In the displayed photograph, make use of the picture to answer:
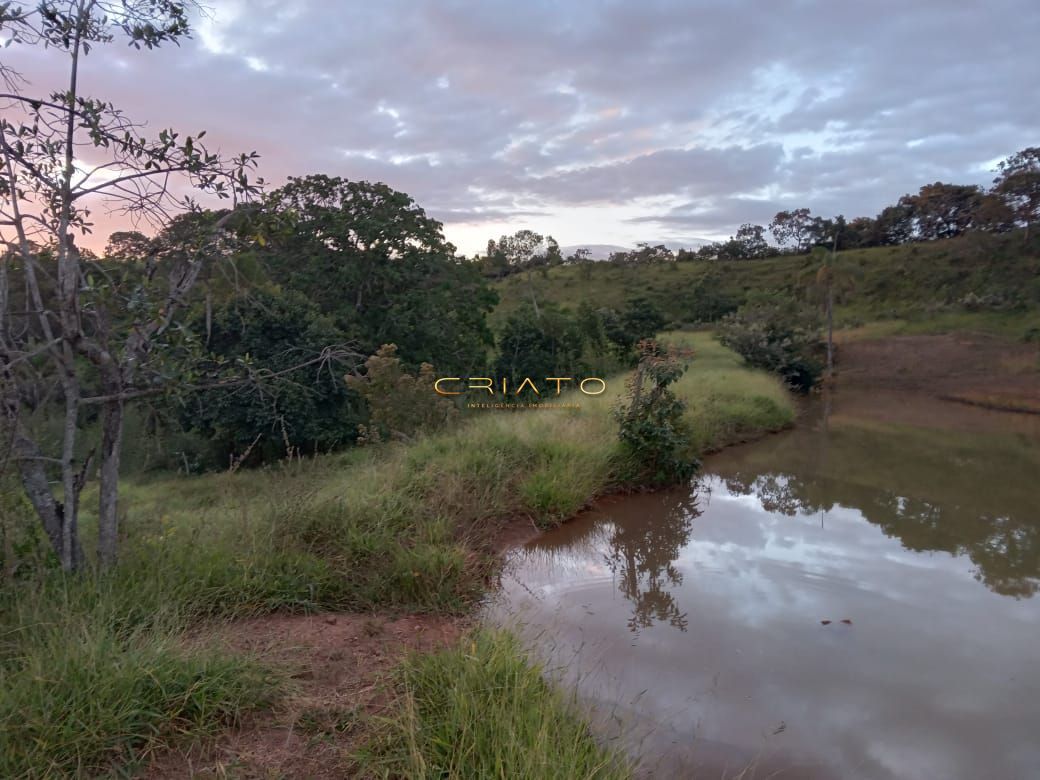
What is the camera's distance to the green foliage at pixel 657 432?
28.8 feet

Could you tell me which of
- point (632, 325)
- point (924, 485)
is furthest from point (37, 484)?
point (632, 325)

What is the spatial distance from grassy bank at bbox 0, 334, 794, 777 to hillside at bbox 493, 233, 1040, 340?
52.5 feet

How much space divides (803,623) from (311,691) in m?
3.73

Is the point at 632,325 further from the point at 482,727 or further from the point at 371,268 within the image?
the point at 482,727

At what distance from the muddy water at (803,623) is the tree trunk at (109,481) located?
2488 millimetres

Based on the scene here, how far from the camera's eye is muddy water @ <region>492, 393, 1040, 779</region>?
3.63 metres

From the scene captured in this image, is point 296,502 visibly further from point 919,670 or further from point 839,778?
point 919,670

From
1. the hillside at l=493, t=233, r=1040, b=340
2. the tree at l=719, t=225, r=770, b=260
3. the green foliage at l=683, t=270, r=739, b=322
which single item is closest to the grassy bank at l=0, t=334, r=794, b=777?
the hillside at l=493, t=233, r=1040, b=340

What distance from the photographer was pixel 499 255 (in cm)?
4266

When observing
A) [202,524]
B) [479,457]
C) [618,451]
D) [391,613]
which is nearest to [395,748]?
[391,613]

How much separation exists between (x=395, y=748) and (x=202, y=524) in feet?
8.98

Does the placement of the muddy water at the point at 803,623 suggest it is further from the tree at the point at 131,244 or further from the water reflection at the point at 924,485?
the tree at the point at 131,244

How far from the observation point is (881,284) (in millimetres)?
34312

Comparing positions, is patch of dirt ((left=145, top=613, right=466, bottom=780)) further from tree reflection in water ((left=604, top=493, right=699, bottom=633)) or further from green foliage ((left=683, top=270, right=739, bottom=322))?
green foliage ((left=683, top=270, right=739, bottom=322))
